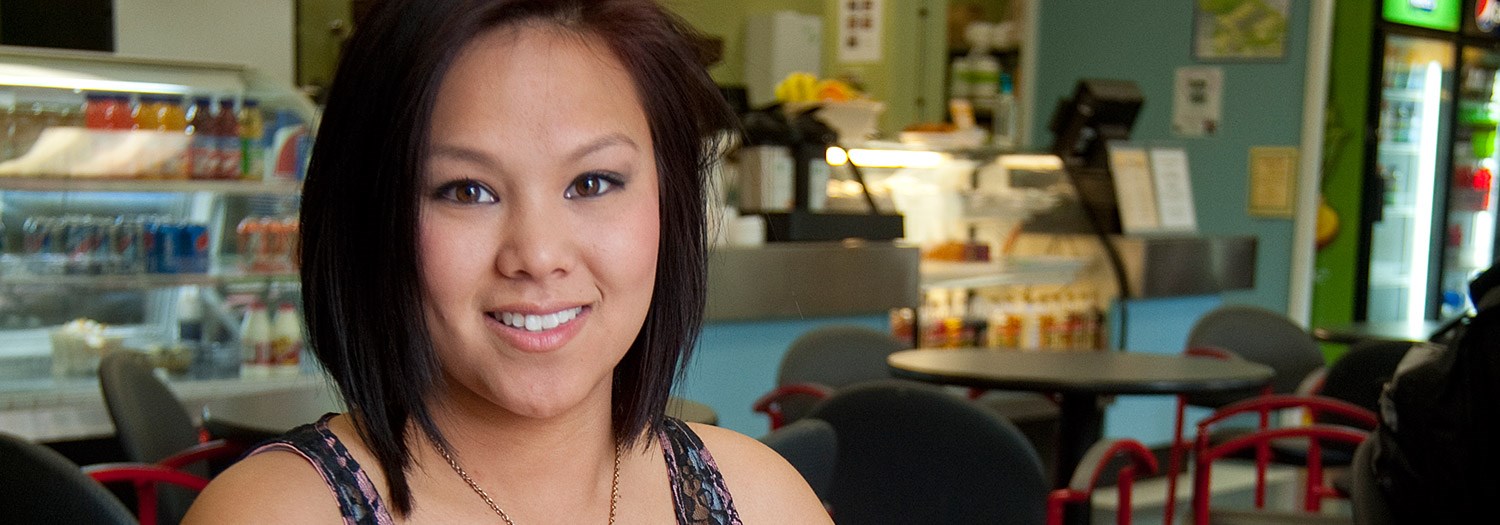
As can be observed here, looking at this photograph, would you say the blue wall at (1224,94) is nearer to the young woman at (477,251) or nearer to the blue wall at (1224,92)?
the blue wall at (1224,92)

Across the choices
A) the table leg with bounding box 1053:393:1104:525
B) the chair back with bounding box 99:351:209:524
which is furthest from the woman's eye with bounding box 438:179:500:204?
the table leg with bounding box 1053:393:1104:525

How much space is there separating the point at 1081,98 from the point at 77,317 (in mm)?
3536

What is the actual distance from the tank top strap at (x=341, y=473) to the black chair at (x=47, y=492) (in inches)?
32.8

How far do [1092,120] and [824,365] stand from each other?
7.14 ft

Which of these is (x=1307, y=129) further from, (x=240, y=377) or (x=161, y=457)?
(x=161, y=457)

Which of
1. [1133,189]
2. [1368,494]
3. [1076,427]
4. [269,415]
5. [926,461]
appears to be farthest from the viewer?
[1133,189]

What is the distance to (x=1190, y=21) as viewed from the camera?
254 inches

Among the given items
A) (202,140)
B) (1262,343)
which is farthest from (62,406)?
(1262,343)

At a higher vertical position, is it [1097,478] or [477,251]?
[477,251]

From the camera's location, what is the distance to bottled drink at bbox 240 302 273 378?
11.5 feet

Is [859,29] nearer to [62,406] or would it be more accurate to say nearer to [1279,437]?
[1279,437]

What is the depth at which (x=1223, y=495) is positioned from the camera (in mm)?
5359

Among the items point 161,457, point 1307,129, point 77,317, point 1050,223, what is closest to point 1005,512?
point 161,457

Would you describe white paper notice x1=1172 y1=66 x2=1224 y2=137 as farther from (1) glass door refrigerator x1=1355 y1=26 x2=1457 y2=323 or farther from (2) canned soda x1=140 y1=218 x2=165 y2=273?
(2) canned soda x1=140 y1=218 x2=165 y2=273
